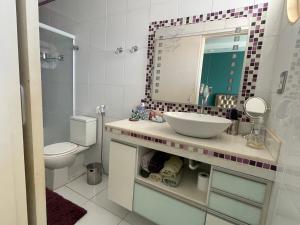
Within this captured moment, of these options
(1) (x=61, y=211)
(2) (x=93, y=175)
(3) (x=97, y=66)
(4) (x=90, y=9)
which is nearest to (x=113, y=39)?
(3) (x=97, y=66)

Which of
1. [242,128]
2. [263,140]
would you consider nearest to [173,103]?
[242,128]

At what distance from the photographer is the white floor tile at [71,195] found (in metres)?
1.61

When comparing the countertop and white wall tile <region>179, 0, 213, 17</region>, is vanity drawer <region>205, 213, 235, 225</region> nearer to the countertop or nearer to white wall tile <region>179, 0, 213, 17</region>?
the countertop

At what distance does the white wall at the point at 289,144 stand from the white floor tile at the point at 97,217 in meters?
1.18

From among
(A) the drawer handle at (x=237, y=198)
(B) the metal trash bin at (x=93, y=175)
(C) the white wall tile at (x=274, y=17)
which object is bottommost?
(B) the metal trash bin at (x=93, y=175)

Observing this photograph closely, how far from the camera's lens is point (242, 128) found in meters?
1.29

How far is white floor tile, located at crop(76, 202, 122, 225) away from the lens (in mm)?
1392

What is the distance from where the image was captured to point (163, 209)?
117cm

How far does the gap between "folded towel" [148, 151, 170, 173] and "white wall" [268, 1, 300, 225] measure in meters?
0.74

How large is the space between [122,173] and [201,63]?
1127mm

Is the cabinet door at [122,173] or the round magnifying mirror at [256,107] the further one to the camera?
the cabinet door at [122,173]

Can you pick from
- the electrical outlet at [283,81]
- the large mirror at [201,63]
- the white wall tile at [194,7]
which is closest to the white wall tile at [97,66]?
the large mirror at [201,63]

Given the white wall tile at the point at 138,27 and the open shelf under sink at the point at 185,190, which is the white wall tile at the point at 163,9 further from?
the open shelf under sink at the point at 185,190

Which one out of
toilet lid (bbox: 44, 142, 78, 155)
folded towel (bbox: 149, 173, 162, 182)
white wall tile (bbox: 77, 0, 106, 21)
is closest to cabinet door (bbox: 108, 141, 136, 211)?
folded towel (bbox: 149, 173, 162, 182)
